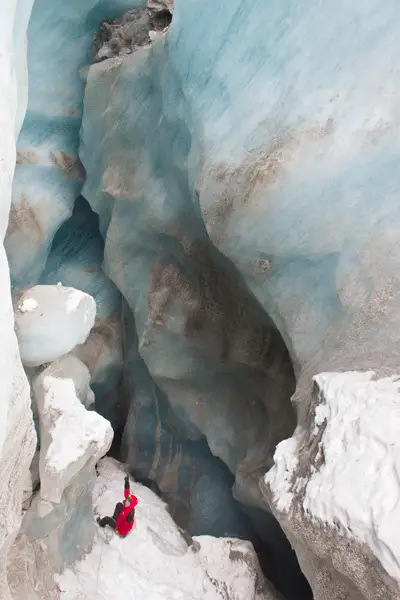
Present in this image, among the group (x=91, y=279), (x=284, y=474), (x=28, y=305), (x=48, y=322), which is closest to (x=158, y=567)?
(x=284, y=474)

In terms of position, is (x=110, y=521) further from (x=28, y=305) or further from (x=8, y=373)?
(x=8, y=373)

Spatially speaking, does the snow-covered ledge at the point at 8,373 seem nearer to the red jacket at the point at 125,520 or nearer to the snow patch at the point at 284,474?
the snow patch at the point at 284,474

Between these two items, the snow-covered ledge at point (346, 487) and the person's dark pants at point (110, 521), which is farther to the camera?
the person's dark pants at point (110, 521)

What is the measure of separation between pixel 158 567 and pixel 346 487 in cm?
298

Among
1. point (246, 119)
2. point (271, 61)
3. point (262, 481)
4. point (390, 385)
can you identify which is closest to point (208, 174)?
point (246, 119)

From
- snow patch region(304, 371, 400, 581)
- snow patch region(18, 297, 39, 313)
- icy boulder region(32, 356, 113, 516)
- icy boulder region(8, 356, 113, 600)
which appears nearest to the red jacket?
icy boulder region(8, 356, 113, 600)

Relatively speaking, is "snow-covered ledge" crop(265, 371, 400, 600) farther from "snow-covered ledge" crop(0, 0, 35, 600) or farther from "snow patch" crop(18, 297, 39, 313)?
"snow patch" crop(18, 297, 39, 313)

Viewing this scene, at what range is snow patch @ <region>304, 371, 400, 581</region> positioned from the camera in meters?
2.69

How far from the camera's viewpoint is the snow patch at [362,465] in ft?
8.84

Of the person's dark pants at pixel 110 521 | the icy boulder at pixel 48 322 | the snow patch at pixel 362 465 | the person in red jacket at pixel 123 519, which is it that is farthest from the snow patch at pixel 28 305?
the person's dark pants at pixel 110 521

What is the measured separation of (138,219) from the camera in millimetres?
5523

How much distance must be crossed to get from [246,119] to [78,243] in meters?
3.35

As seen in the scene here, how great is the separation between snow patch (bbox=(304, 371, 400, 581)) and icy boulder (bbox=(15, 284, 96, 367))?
77.7 inches

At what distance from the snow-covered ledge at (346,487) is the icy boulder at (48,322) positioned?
5.94 ft
